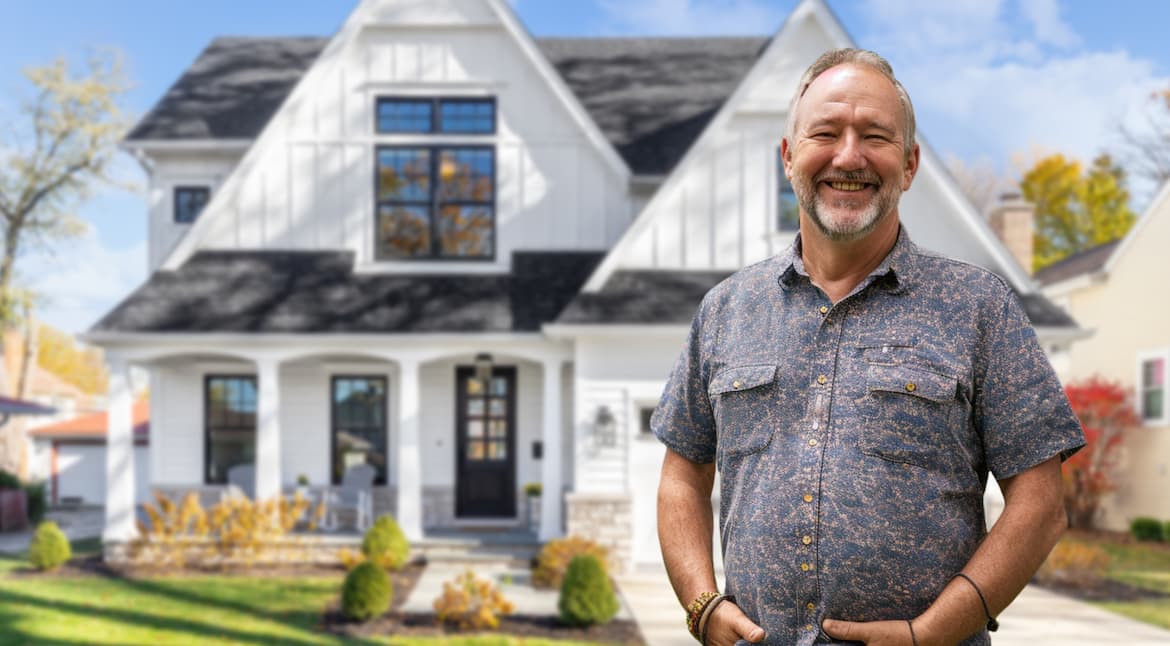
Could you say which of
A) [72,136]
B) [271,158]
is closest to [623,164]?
A: [271,158]

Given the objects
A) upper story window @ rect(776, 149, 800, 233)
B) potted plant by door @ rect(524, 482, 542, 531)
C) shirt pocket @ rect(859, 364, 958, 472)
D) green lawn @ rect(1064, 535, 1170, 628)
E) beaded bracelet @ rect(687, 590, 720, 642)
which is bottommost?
green lawn @ rect(1064, 535, 1170, 628)

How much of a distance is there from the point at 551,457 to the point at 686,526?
11973 mm

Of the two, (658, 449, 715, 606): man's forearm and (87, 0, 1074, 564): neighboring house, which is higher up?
(87, 0, 1074, 564): neighboring house

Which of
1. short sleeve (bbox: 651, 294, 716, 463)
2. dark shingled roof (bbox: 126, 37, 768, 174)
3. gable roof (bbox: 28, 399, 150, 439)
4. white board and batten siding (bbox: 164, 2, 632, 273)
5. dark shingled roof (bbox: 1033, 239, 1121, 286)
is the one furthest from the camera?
gable roof (bbox: 28, 399, 150, 439)

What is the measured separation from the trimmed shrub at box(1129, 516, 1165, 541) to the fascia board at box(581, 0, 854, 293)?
9.79m

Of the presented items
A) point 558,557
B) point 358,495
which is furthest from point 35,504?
point 558,557

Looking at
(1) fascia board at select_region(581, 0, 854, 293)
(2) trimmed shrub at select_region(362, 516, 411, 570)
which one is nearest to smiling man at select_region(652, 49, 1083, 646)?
(2) trimmed shrub at select_region(362, 516, 411, 570)

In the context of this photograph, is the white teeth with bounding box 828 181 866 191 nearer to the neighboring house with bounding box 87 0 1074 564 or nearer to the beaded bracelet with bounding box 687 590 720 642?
the beaded bracelet with bounding box 687 590 720 642

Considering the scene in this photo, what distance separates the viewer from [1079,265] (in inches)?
898

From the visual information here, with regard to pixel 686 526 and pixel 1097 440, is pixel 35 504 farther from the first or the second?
pixel 686 526

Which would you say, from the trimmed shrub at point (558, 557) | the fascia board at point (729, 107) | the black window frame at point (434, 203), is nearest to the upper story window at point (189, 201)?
the black window frame at point (434, 203)

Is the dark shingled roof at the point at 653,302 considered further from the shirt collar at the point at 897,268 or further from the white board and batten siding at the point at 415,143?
the shirt collar at the point at 897,268

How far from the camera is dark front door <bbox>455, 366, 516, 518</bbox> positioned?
640 inches

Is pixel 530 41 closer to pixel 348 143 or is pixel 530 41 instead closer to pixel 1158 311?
pixel 348 143
